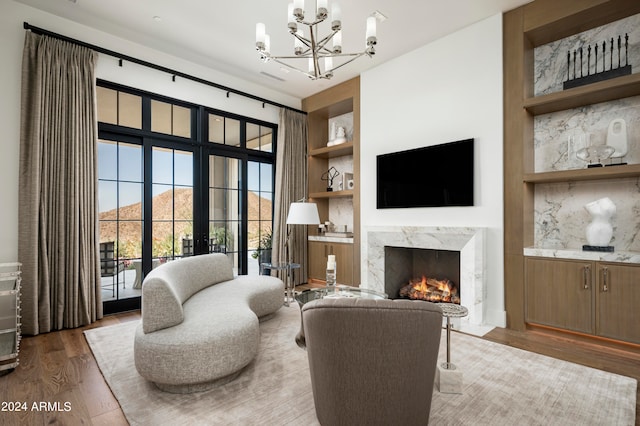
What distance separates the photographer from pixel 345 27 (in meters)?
3.82

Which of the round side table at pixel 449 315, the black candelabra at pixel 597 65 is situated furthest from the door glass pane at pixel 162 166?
the black candelabra at pixel 597 65

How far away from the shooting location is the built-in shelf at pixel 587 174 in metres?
2.87

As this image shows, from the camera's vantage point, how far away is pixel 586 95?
3.12 m

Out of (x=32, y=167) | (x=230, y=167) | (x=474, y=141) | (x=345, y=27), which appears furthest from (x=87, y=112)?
(x=474, y=141)

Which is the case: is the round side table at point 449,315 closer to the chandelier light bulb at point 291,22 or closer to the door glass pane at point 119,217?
the chandelier light bulb at point 291,22

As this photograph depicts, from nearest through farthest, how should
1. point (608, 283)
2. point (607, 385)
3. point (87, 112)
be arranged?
point (607, 385) → point (608, 283) → point (87, 112)

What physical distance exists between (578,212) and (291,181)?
3.91 meters

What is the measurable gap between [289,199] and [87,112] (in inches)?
117

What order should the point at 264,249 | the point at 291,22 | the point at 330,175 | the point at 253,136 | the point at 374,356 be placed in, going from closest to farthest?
the point at 374,356 → the point at 291,22 → the point at 253,136 → the point at 264,249 → the point at 330,175

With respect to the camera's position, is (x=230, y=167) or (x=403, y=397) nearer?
(x=403, y=397)

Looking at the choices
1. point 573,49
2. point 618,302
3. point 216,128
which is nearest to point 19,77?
point 216,128

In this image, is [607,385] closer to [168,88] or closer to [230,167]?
[230,167]

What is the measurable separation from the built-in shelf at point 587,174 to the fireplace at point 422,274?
52.0 inches

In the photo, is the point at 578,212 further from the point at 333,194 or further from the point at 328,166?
the point at 328,166
